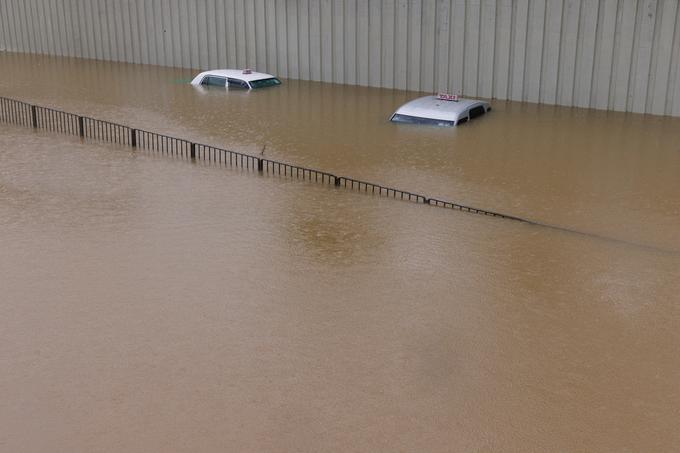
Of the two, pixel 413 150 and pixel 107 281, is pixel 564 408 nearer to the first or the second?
pixel 107 281

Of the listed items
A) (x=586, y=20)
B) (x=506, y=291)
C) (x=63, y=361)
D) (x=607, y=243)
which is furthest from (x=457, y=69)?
(x=63, y=361)

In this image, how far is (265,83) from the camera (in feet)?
77.1

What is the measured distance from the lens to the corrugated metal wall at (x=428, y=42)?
63.8 feet

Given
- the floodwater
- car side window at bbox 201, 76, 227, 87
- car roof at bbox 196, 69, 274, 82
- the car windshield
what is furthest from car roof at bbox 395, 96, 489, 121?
car side window at bbox 201, 76, 227, 87

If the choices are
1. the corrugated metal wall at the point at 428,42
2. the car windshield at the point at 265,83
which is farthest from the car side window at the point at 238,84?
the corrugated metal wall at the point at 428,42

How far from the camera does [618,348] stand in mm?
8633

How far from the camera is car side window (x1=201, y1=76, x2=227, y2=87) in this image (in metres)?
23.2

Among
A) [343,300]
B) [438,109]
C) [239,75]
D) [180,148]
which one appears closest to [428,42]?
[438,109]

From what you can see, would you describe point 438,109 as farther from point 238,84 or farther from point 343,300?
point 343,300

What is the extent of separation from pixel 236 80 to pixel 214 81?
799 millimetres

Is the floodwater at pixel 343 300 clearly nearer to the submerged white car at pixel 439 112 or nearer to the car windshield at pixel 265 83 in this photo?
the submerged white car at pixel 439 112

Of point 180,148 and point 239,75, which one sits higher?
point 239,75

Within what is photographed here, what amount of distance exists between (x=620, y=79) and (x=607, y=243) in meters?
9.45

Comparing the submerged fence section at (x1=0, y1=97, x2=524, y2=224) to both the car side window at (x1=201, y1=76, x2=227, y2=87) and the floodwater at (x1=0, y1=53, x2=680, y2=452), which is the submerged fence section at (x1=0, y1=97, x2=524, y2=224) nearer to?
the floodwater at (x1=0, y1=53, x2=680, y2=452)
